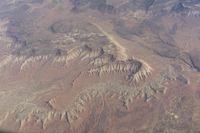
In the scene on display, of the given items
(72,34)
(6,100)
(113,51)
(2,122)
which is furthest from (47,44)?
(2,122)

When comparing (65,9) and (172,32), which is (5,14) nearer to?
(65,9)

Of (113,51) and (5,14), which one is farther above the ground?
(113,51)

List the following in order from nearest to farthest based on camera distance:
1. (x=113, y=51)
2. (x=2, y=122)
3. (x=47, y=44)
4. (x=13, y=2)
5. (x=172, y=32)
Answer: (x=2, y=122), (x=113, y=51), (x=47, y=44), (x=172, y=32), (x=13, y=2)

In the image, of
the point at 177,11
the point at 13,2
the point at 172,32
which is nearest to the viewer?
the point at 172,32

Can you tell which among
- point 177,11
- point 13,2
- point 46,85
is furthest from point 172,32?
point 13,2

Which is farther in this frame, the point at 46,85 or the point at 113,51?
the point at 113,51

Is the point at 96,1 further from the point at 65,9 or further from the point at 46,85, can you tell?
the point at 46,85

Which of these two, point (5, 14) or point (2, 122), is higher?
point (2, 122)

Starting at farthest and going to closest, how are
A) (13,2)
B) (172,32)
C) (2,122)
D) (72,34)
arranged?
(13,2) < (172,32) < (72,34) < (2,122)

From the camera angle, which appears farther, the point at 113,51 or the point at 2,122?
the point at 113,51
